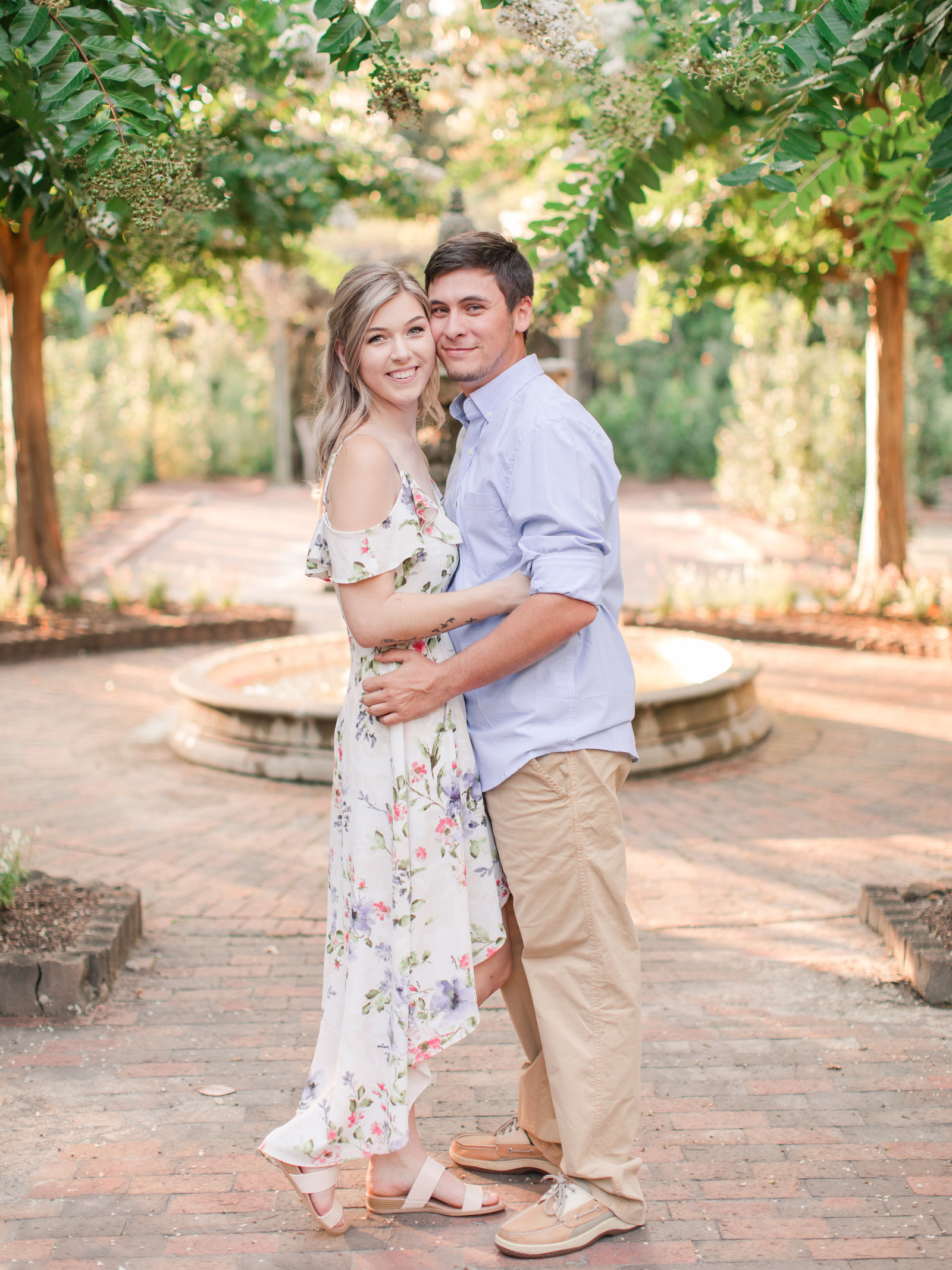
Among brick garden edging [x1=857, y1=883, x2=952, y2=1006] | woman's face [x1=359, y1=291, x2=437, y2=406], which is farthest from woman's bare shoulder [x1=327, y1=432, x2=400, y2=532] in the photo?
brick garden edging [x1=857, y1=883, x2=952, y2=1006]

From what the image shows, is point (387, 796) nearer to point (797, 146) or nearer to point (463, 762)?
point (463, 762)

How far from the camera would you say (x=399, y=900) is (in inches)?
97.1

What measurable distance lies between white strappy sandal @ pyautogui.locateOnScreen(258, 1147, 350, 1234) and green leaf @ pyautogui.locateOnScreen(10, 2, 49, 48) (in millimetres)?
2499

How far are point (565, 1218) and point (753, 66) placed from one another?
107 inches

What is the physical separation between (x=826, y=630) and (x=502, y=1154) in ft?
23.4

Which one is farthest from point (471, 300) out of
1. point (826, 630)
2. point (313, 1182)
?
point (826, 630)

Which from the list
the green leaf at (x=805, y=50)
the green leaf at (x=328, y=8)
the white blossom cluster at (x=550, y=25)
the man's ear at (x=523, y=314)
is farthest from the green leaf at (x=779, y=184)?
the green leaf at (x=328, y=8)

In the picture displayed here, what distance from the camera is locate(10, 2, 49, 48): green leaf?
2.57 metres

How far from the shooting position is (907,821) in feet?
17.1

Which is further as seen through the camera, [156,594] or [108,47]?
[156,594]

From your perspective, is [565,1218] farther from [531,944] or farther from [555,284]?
[555,284]

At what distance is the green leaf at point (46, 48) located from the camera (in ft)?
8.36

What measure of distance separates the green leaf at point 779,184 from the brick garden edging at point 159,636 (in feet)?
23.6

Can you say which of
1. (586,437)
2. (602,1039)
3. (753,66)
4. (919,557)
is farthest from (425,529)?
(919,557)
